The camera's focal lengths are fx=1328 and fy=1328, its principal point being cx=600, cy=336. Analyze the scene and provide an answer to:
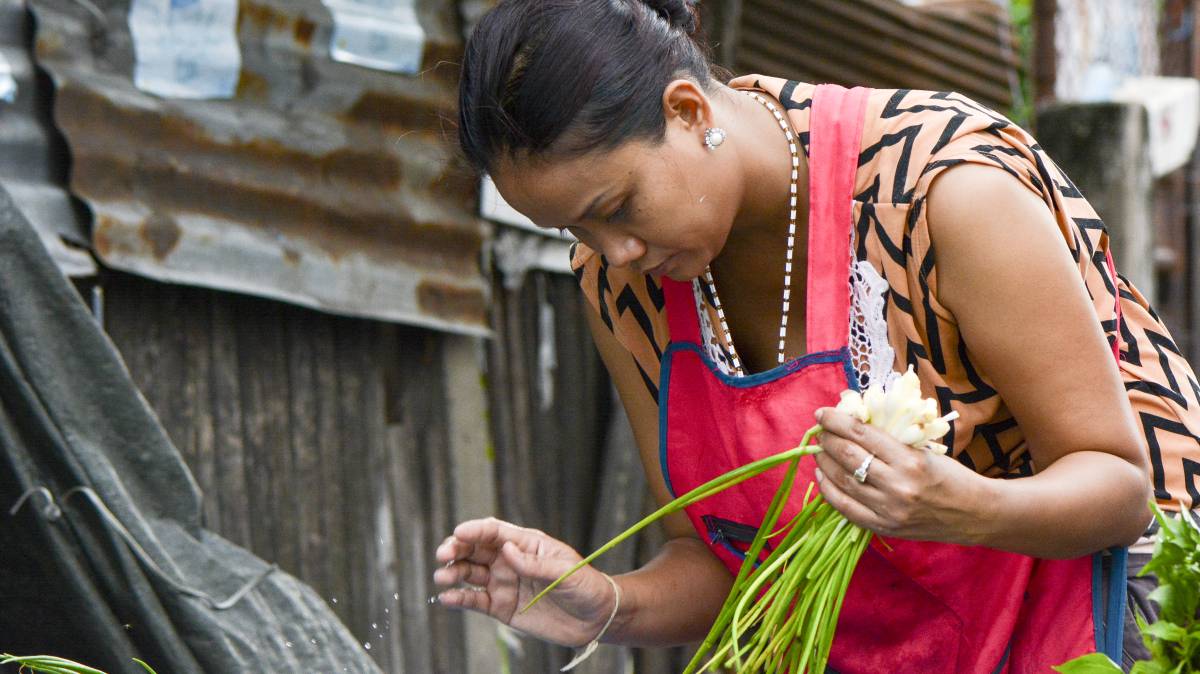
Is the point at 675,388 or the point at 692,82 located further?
the point at 675,388

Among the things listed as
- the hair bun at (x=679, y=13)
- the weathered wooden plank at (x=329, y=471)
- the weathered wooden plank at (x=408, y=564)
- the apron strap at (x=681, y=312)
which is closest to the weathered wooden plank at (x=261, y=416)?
the weathered wooden plank at (x=329, y=471)

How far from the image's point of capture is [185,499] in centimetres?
224

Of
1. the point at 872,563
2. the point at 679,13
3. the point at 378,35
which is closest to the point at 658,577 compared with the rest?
the point at 872,563

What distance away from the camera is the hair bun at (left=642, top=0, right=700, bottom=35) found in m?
1.82

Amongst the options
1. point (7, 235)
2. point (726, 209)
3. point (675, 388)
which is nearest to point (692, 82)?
point (726, 209)

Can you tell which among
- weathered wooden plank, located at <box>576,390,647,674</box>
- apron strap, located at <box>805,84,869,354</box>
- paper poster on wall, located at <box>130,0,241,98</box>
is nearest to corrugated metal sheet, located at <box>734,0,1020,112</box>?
weathered wooden plank, located at <box>576,390,647,674</box>

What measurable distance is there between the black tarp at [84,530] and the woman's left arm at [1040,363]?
1163mm

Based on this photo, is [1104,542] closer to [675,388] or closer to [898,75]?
[675,388]

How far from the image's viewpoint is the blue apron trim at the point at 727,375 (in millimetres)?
1737

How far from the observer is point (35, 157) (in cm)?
268

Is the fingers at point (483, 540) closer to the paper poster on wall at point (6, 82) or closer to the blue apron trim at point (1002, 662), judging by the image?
the blue apron trim at point (1002, 662)

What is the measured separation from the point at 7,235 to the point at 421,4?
1.66 meters

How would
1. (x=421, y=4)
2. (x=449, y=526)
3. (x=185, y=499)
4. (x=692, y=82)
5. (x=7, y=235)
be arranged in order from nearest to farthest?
(x=692, y=82)
(x=7, y=235)
(x=185, y=499)
(x=421, y=4)
(x=449, y=526)

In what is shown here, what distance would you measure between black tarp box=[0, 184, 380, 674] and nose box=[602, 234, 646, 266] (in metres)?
0.89
